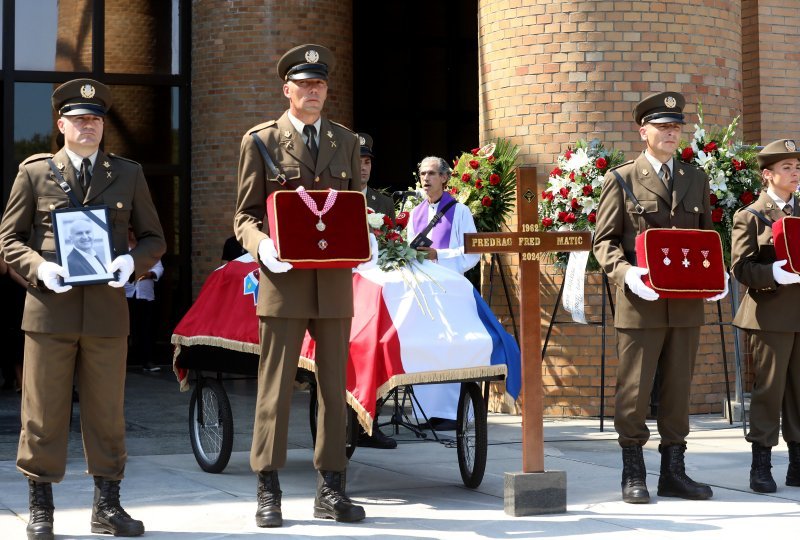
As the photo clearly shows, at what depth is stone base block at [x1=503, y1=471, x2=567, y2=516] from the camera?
19.5ft

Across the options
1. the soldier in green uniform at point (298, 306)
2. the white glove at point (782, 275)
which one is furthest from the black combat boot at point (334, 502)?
the white glove at point (782, 275)

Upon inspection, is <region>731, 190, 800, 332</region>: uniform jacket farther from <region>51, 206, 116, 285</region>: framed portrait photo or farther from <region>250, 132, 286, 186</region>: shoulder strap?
<region>51, 206, 116, 285</region>: framed portrait photo

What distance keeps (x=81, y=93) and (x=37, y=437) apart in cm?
152

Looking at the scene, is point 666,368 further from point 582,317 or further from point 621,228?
point 582,317

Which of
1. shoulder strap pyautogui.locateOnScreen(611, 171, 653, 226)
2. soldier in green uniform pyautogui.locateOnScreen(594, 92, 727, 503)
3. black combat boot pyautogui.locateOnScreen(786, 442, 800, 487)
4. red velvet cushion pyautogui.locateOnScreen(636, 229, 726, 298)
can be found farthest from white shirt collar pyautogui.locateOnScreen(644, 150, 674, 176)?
black combat boot pyautogui.locateOnScreen(786, 442, 800, 487)

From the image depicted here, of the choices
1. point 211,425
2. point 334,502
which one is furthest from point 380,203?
point 334,502

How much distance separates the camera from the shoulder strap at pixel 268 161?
19.1ft

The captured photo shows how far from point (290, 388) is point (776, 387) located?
267cm

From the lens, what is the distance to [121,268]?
215 inches

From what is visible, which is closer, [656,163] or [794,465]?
[656,163]

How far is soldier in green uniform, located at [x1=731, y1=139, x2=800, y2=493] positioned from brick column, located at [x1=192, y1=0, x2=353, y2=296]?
7.99m

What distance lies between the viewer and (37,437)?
546cm

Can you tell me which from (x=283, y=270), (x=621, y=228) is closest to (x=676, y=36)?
(x=621, y=228)

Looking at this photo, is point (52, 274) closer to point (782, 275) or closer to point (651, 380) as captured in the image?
point (651, 380)
